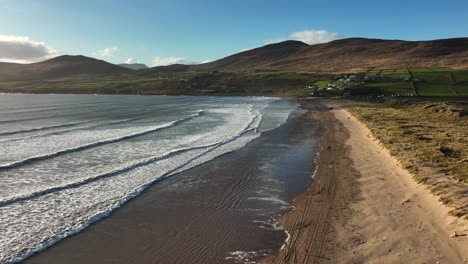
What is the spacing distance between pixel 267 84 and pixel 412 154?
10733 cm

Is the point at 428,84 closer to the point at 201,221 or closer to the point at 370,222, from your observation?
the point at 370,222

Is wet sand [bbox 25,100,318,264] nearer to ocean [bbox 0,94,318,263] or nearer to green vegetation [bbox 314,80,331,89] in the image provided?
ocean [bbox 0,94,318,263]

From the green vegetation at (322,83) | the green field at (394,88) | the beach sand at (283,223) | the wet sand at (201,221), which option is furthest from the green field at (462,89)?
the wet sand at (201,221)

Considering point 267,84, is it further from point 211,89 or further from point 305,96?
point 305,96

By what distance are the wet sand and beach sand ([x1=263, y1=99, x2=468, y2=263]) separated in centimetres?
75

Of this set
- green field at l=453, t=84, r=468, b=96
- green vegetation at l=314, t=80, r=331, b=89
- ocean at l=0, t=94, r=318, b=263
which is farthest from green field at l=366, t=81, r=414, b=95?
ocean at l=0, t=94, r=318, b=263

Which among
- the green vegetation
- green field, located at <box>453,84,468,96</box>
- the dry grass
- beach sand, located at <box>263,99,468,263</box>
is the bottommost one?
beach sand, located at <box>263,99,468,263</box>

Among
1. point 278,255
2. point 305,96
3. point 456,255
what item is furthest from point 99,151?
point 305,96

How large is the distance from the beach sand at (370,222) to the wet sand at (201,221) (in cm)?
75

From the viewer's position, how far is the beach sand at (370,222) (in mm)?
10234

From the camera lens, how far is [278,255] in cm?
1041

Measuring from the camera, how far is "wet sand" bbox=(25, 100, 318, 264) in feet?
34.6

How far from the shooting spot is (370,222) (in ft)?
41.4

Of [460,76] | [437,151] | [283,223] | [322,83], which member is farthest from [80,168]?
[322,83]
